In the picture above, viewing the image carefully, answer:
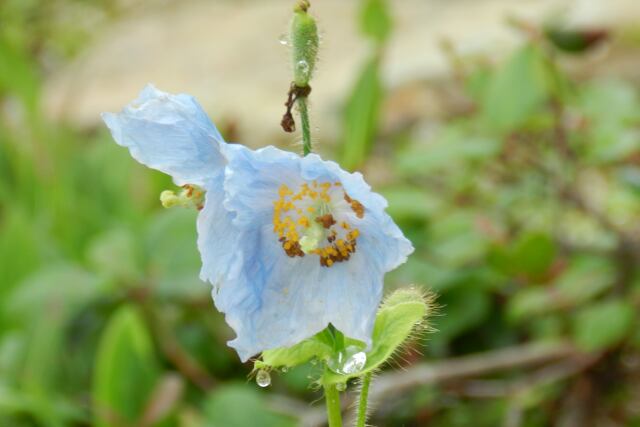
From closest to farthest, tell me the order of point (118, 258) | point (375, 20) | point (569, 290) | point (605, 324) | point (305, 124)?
1. point (305, 124)
2. point (605, 324)
3. point (569, 290)
4. point (118, 258)
5. point (375, 20)

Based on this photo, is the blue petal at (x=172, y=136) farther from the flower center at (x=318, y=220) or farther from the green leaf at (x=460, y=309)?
the green leaf at (x=460, y=309)

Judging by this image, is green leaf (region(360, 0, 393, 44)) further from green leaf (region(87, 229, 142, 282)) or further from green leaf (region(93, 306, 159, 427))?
green leaf (region(93, 306, 159, 427))

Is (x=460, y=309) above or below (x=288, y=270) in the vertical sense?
below

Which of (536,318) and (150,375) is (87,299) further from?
(536,318)

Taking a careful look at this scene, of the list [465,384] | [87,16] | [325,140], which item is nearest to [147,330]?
[465,384]

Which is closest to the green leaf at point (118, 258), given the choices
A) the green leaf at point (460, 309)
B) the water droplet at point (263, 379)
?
the green leaf at point (460, 309)

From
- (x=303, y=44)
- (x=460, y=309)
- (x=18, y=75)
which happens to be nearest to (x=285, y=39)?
(x=303, y=44)

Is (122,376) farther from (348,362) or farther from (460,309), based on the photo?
(348,362)

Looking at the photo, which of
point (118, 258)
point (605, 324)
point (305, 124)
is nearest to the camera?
point (305, 124)

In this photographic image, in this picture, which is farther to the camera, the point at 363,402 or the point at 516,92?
the point at 516,92
